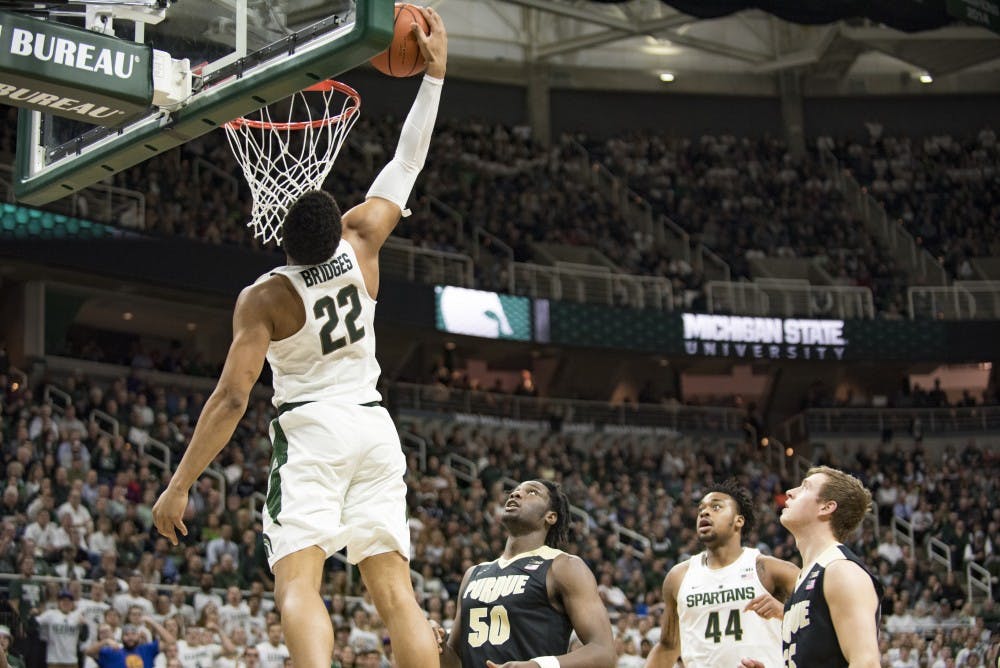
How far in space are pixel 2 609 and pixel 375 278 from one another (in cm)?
926

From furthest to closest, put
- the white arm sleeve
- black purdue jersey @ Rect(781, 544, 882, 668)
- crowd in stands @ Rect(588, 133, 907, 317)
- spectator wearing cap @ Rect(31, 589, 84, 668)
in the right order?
crowd in stands @ Rect(588, 133, 907, 317), spectator wearing cap @ Rect(31, 589, 84, 668), the white arm sleeve, black purdue jersey @ Rect(781, 544, 882, 668)

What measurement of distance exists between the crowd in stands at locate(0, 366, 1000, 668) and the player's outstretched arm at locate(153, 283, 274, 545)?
7.82 m

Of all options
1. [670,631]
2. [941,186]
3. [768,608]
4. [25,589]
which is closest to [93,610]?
[25,589]

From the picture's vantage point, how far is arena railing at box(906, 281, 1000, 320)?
3002cm

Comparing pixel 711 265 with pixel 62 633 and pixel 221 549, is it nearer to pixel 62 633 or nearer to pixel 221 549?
pixel 221 549

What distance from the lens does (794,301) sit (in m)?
30.2

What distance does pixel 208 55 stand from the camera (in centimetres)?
677

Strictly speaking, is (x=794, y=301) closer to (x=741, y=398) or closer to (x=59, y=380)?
(x=741, y=398)

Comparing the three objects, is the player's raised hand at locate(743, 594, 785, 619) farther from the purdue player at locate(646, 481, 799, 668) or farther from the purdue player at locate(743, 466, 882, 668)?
the purdue player at locate(743, 466, 882, 668)

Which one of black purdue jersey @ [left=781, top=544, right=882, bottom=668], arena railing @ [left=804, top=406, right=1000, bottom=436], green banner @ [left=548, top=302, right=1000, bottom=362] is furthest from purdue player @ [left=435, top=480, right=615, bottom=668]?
arena railing @ [left=804, top=406, right=1000, bottom=436]

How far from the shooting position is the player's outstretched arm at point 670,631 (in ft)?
24.3

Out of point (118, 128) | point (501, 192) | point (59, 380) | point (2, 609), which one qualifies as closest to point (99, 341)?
point (59, 380)

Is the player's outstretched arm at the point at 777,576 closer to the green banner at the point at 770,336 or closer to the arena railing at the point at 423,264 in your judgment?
the arena railing at the point at 423,264

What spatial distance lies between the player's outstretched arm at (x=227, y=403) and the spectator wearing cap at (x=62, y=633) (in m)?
8.70
